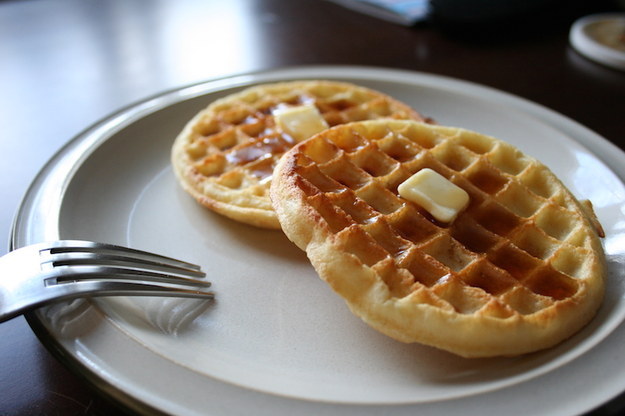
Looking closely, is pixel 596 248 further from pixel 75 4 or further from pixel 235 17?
pixel 75 4

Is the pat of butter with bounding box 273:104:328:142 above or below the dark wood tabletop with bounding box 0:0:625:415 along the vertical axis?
above

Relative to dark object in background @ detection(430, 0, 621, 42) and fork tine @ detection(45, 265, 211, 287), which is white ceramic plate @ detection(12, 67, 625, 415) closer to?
fork tine @ detection(45, 265, 211, 287)

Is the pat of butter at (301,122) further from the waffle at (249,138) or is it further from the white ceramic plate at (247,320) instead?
the white ceramic plate at (247,320)

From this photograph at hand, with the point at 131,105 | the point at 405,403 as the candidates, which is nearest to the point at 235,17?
the point at 131,105

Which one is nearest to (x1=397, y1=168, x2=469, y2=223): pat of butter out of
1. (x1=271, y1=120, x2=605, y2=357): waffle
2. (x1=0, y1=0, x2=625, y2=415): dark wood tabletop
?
(x1=271, y1=120, x2=605, y2=357): waffle

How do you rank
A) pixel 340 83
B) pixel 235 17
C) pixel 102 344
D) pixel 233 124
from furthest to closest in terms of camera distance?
pixel 235 17, pixel 340 83, pixel 233 124, pixel 102 344
